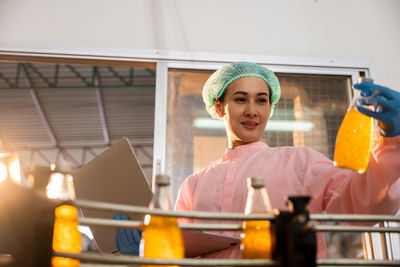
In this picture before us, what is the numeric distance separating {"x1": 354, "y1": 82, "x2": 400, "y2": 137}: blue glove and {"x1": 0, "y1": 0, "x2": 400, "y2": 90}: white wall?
1.73 metres

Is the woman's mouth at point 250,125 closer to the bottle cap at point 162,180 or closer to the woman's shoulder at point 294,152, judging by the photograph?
the woman's shoulder at point 294,152

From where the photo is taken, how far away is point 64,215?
613 millimetres

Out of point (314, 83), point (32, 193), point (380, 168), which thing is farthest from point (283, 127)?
point (32, 193)

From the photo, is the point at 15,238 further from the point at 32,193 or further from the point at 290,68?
the point at 290,68

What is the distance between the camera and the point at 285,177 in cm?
132

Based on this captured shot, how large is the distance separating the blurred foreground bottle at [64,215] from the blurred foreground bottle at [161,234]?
0.12 m

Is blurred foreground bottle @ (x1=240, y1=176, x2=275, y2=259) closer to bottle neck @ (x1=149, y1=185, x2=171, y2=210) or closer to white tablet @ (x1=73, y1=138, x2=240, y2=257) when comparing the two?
bottle neck @ (x1=149, y1=185, x2=171, y2=210)

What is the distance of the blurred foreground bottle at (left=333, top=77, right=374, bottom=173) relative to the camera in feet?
2.79

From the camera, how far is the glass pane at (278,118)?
243cm

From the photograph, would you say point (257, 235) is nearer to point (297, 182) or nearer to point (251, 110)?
point (297, 182)

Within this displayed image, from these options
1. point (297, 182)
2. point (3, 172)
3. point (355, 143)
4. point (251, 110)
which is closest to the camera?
point (3, 172)

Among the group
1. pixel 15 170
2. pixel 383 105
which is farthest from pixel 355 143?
pixel 15 170

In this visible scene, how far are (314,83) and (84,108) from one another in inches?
197

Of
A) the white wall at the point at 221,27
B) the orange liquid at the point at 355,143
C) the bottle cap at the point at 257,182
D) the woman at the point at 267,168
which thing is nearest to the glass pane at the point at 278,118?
the white wall at the point at 221,27
